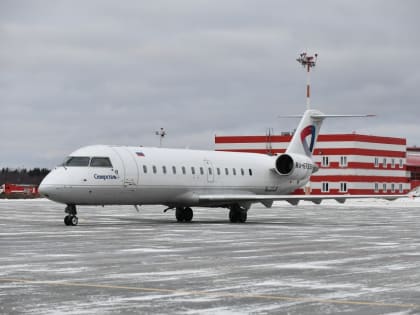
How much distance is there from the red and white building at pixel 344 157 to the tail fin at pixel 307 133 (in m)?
56.4

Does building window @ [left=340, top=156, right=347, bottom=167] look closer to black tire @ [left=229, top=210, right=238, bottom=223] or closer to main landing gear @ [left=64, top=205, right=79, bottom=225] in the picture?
black tire @ [left=229, top=210, right=238, bottom=223]

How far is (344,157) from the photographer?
331 ft

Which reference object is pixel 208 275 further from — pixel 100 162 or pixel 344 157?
pixel 344 157

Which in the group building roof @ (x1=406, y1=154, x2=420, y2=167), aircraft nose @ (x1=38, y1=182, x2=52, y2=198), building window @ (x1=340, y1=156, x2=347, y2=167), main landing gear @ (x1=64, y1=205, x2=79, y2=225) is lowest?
main landing gear @ (x1=64, y1=205, x2=79, y2=225)

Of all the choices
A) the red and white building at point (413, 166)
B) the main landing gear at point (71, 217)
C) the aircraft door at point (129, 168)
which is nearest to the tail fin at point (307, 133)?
the aircraft door at point (129, 168)

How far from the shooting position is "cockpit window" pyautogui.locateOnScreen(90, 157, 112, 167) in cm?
3026

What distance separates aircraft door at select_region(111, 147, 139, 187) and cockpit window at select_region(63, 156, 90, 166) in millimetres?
1504

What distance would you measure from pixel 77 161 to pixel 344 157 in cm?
7377

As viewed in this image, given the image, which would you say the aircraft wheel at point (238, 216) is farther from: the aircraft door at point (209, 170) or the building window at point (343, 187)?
the building window at point (343, 187)

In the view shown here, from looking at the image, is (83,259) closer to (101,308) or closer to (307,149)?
(101,308)

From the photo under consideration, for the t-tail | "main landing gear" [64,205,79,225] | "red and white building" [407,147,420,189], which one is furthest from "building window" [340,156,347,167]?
"main landing gear" [64,205,79,225]

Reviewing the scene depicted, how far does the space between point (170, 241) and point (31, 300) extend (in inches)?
443

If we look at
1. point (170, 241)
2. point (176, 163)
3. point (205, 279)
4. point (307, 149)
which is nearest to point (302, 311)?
point (205, 279)

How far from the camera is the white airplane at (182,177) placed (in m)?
29.5
